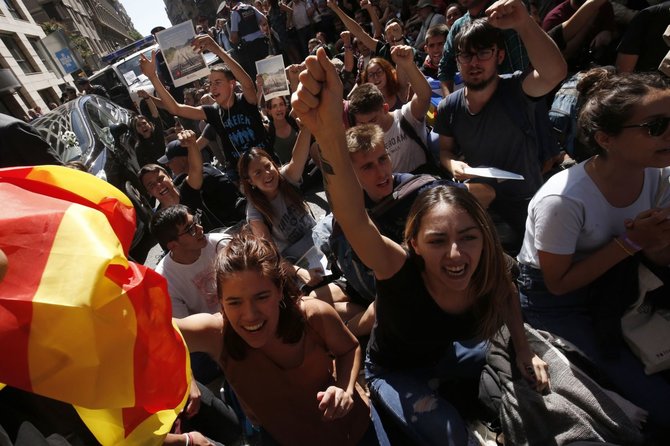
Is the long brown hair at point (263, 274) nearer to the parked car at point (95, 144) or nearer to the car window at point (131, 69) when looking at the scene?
the parked car at point (95, 144)

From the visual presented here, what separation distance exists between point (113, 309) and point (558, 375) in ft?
5.67

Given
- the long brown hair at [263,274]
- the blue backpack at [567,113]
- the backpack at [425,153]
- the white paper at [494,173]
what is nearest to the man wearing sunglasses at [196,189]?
the backpack at [425,153]

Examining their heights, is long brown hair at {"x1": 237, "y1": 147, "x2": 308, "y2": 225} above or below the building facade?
below

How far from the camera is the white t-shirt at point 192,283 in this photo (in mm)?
2643

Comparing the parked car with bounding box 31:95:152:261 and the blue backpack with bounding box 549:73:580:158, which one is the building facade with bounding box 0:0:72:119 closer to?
the parked car with bounding box 31:95:152:261

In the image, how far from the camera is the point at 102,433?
1.07m

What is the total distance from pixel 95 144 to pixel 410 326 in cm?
542

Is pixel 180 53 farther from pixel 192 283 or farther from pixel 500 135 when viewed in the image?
pixel 500 135

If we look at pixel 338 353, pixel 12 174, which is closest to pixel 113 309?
pixel 12 174

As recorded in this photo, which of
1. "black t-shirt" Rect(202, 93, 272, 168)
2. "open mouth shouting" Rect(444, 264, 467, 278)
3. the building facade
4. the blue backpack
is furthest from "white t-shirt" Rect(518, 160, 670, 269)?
Result: the building facade

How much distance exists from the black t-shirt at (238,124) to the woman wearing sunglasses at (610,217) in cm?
319

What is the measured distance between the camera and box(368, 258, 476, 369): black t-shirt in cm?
168

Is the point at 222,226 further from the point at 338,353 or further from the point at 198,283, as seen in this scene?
the point at 338,353

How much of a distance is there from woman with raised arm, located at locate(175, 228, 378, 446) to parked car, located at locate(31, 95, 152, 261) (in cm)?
307
